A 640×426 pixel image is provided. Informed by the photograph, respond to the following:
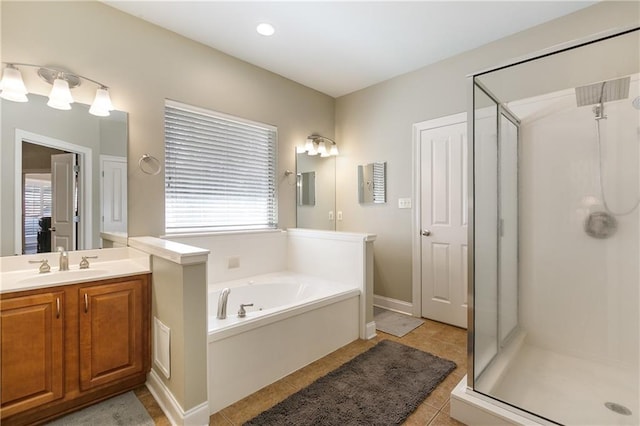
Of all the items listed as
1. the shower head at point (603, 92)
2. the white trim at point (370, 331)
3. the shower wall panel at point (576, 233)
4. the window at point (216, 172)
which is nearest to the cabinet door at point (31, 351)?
the window at point (216, 172)

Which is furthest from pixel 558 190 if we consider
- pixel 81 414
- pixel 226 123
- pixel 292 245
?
pixel 81 414

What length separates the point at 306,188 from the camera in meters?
3.61

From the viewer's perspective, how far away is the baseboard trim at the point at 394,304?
330cm

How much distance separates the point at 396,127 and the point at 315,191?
1246 mm

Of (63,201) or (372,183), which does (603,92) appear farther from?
(63,201)

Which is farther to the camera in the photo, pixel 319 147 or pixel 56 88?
pixel 319 147

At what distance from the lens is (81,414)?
1.68 meters

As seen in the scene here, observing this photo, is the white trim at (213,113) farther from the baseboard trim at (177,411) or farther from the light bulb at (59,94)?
the baseboard trim at (177,411)

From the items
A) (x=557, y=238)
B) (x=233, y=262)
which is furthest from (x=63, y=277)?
(x=557, y=238)

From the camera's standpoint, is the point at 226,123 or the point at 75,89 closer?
the point at 75,89

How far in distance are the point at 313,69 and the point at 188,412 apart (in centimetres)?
320

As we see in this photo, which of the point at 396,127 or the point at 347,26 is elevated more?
the point at 347,26

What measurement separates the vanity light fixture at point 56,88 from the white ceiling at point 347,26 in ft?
2.28

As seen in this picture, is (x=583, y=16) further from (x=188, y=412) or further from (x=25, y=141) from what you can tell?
(x=25, y=141)
